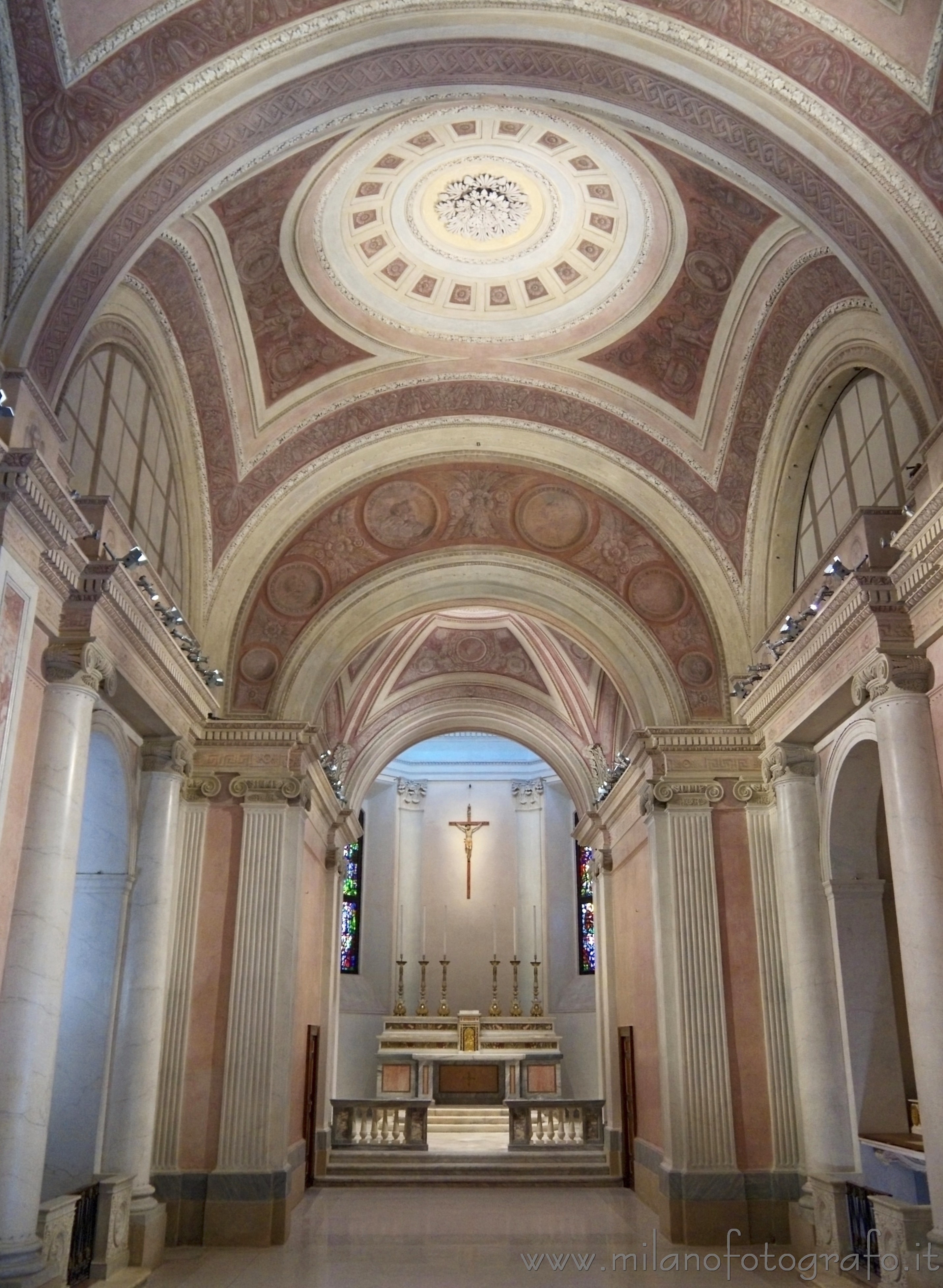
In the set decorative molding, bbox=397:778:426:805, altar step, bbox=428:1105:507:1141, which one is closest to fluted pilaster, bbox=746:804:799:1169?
altar step, bbox=428:1105:507:1141

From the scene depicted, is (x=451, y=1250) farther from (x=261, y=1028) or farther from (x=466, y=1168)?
(x=466, y=1168)

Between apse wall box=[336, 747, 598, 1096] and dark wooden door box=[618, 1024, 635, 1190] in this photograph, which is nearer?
dark wooden door box=[618, 1024, 635, 1190]

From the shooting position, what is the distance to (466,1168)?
1452 centimetres

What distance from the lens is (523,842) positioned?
2472cm

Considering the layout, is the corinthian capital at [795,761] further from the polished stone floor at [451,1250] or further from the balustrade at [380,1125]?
the balustrade at [380,1125]

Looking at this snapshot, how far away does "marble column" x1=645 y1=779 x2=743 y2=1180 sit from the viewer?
425 inches

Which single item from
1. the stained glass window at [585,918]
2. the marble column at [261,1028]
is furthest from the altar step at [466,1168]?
the stained glass window at [585,918]

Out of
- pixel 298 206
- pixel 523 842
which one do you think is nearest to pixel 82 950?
pixel 298 206

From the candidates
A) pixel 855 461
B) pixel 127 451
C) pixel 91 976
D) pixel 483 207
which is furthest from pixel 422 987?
pixel 483 207

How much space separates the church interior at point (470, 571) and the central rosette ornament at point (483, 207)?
53mm

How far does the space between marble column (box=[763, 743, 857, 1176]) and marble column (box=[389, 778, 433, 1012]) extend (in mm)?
13793

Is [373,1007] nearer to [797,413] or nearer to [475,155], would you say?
[797,413]

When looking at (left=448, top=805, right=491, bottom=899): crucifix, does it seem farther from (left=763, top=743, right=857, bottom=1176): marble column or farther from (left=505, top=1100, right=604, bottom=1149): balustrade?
(left=763, top=743, right=857, bottom=1176): marble column

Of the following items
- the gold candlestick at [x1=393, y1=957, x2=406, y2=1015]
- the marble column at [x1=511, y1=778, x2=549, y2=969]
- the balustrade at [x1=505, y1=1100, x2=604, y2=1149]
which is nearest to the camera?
the balustrade at [x1=505, y1=1100, x2=604, y2=1149]
